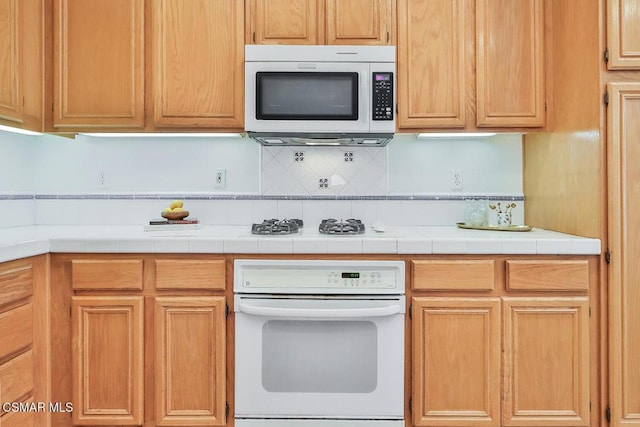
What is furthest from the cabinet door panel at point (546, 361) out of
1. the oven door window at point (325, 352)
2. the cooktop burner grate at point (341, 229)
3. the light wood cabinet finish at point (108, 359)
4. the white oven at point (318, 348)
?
the light wood cabinet finish at point (108, 359)

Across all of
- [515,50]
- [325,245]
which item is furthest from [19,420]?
[515,50]

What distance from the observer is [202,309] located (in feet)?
5.70

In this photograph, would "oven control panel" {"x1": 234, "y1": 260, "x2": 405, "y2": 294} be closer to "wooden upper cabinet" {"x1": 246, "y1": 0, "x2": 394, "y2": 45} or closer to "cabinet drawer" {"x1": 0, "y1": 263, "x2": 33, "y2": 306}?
"cabinet drawer" {"x1": 0, "y1": 263, "x2": 33, "y2": 306}

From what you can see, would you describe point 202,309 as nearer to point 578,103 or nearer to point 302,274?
point 302,274

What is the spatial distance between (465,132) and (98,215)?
6.54ft

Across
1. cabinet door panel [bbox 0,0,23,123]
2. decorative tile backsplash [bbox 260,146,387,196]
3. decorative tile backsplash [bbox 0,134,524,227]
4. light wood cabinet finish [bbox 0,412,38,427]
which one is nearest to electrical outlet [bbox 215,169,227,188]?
decorative tile backsplash [bbox 0,134,524,227]

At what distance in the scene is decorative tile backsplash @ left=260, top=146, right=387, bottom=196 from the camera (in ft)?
7.79

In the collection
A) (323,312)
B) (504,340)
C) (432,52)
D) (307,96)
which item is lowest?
(504,340)

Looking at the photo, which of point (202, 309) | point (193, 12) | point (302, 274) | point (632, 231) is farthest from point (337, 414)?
point (193, 12)

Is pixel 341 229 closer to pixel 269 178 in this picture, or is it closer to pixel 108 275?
pixel 269 178

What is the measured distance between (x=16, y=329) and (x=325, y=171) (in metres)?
1.54

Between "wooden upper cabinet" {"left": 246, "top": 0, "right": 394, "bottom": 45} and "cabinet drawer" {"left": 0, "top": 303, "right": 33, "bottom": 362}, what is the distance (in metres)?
1.51

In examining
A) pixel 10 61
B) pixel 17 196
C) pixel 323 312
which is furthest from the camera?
pixel 17 196

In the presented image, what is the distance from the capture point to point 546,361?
5.64 feet
